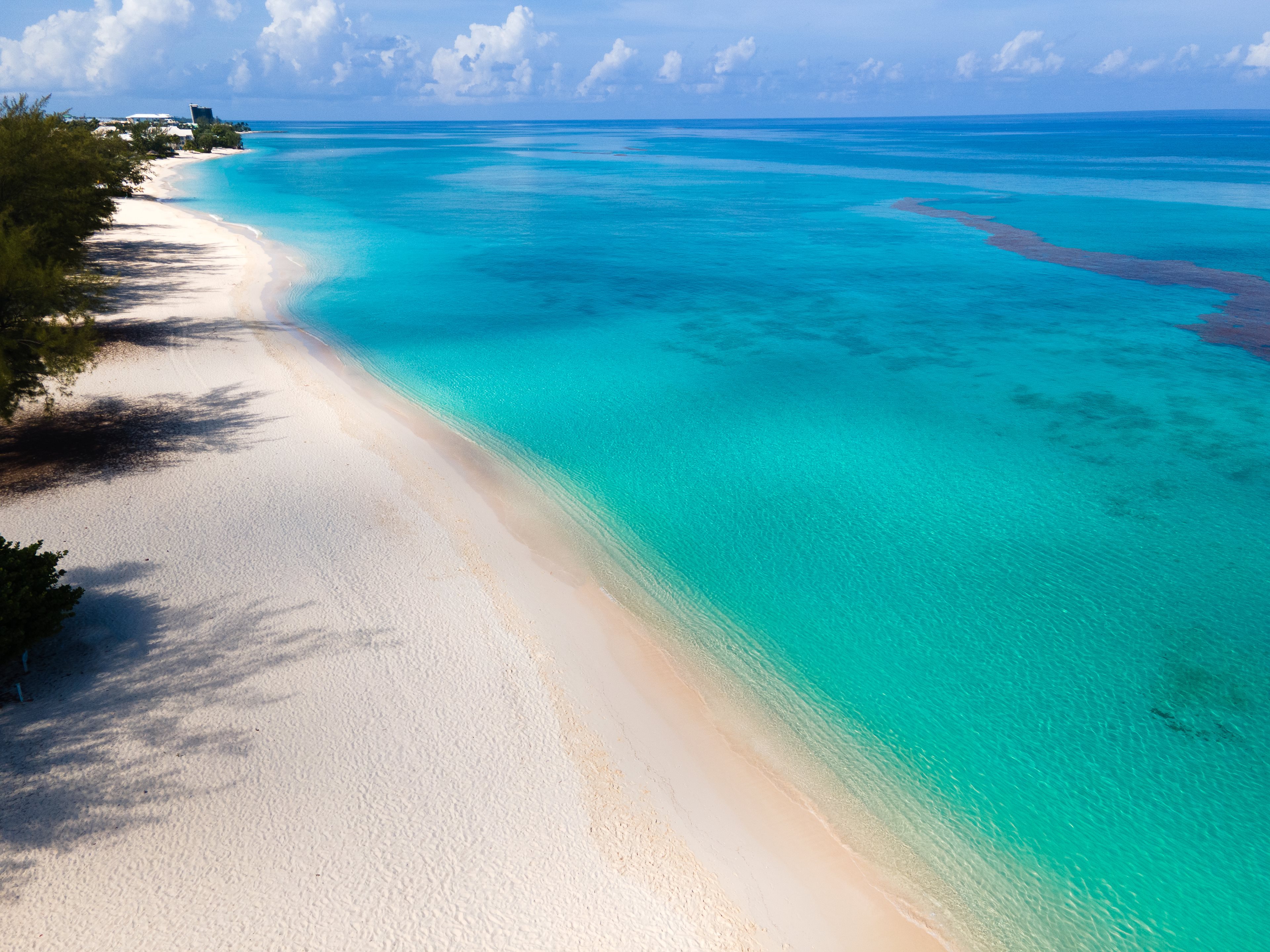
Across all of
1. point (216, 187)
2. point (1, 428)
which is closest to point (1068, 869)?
point (1, 428)

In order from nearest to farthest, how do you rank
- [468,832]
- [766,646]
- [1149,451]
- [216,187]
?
1. [468,832]
2. [766,646]
3. [1149,451]
4. [216,187]

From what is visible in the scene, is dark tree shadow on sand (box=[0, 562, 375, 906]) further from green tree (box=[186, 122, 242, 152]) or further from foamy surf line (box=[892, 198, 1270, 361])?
green tree (box=[186, 122, 242, 152])

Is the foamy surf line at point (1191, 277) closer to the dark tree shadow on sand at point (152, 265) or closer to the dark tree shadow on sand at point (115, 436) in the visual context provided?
the dark tree shadow on sand at point (115, 436)

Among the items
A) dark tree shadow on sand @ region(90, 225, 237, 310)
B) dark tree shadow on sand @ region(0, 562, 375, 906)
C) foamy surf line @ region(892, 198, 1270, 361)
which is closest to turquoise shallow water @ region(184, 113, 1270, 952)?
foamy surf line @ region(892, 198, 1270, 361)

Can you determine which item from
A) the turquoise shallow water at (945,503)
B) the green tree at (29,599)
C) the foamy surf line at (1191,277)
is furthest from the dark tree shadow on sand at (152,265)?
the foamy surf line at (1191,277)

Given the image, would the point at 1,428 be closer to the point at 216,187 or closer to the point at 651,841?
the point at 651,841

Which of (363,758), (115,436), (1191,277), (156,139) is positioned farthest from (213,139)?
(363,758)
